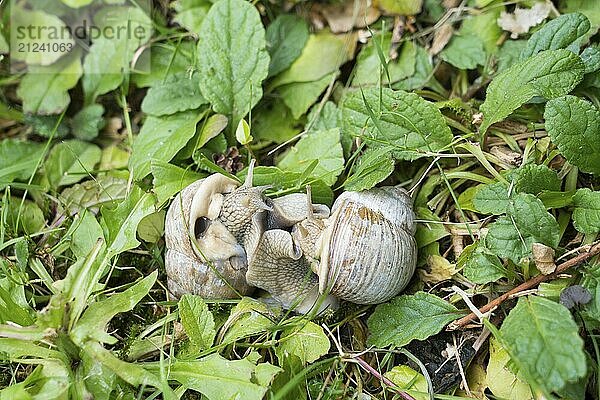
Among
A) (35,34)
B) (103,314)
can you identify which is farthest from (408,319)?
(35,34)

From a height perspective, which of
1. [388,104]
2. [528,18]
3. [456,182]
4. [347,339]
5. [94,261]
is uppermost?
[528,18]

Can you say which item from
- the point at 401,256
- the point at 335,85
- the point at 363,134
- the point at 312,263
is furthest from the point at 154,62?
the point at 401,256

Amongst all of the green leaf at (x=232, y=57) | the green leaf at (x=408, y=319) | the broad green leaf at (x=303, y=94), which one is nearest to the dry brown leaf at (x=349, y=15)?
the broad green leaf at (x=303, y=94)

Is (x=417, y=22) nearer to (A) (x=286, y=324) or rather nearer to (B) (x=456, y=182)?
(B) (x=456, y=182)

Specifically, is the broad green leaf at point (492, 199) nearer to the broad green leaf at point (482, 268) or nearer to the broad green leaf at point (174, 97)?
the broad green leaf at point (482, 268)

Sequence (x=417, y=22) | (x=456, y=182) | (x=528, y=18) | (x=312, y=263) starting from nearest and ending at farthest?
(x=312, y=263), (x=456, y=182), (x=528, y=18), (x=417, y=22)

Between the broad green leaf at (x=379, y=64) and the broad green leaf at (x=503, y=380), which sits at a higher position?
the broad green leaf at (x=379, y=64)

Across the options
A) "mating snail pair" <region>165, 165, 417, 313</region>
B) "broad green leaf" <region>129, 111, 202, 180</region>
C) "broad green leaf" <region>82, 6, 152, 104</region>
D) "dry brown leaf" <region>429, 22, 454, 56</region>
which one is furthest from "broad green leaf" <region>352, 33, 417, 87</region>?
"broad green leaf" <region>82, 6, 152, 104</region>

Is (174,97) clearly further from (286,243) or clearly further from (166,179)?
(286,243)
